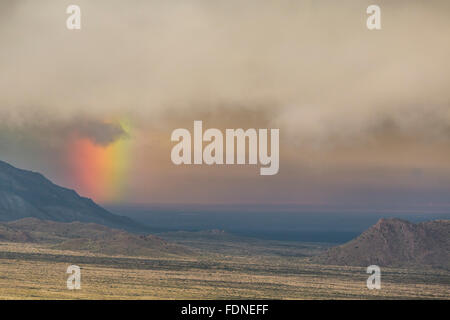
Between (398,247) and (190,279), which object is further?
(398,247)

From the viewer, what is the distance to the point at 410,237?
168m

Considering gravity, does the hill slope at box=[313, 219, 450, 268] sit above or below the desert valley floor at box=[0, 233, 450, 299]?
above

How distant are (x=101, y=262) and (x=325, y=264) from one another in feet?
176

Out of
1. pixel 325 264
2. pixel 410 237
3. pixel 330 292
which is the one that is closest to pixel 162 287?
pixel 330 292

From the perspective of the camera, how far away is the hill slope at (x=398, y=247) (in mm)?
156625

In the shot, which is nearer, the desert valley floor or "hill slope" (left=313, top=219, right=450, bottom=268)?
the desert valley floor

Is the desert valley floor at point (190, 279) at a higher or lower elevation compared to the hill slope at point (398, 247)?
lower

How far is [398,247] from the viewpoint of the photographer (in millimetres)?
164750

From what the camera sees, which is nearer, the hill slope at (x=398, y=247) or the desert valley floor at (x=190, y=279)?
the desert valley floor at (x=190, y=279)

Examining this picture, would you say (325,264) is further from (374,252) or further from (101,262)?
(101,262)

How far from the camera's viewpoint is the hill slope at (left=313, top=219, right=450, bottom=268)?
6166 inches
